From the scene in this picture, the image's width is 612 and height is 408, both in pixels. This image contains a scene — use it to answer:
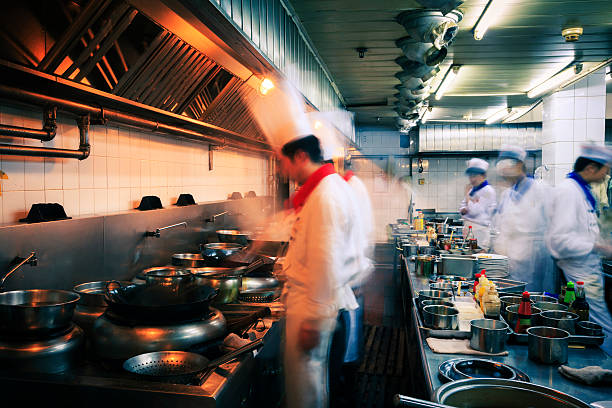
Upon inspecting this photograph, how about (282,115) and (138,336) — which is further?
(282,115)

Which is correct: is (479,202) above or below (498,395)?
above

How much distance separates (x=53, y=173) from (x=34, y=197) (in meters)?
0.19

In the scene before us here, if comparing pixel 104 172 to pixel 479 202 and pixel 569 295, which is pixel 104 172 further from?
pixel 479 202

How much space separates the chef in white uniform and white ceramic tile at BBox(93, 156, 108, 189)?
11.7 feet

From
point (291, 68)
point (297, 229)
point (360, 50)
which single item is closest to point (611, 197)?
point (360, 50)

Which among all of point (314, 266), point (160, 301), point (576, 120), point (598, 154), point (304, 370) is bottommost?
point (304, 370)

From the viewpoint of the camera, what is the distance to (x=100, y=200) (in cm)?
298

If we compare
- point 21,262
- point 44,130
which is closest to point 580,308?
point 21,262

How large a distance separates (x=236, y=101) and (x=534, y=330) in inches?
126

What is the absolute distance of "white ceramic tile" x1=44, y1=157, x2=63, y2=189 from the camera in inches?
98.3

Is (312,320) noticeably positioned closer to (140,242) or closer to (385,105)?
(140,242)

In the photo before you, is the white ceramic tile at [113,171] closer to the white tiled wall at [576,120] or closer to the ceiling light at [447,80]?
the ceiling light at [447,80]

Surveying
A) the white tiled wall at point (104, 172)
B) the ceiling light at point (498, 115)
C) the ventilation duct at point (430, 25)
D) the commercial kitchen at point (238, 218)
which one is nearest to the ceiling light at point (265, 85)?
the commercial kitchen at point (238, 218)

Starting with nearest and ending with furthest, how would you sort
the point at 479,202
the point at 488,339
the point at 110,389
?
the point at 110,389 < the point at 488,339 < the point at 479,202
